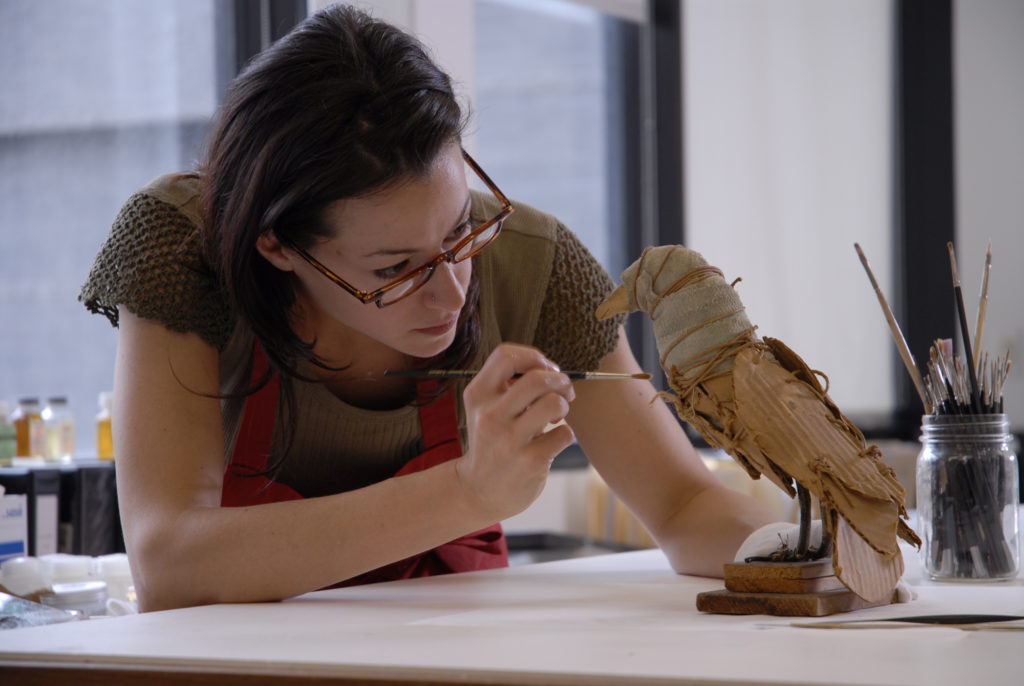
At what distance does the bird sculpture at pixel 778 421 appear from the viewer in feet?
2.68

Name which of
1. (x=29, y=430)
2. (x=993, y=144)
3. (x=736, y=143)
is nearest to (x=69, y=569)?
(x=29, y=430)

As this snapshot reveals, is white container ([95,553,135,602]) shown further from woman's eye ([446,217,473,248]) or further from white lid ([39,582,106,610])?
woman's eye ([446,217,473,248])

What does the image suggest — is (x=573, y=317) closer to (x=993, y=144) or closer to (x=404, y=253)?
(x=404, y=253)

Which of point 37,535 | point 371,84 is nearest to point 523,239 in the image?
point 371,84

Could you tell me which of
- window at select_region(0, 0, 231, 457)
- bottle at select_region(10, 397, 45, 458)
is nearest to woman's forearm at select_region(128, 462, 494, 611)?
bottle at select_region(10, 397, 45, 458)

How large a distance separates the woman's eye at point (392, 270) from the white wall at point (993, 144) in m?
3.13

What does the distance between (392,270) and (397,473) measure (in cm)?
30

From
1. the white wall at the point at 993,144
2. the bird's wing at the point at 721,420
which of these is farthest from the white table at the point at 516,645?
the white wall at the point at 993,144

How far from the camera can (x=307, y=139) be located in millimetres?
992

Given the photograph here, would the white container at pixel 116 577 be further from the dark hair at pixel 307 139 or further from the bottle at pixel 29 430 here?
the bottle at pixel 29 430

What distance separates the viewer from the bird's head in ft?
2.88

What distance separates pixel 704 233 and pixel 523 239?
2.34 m

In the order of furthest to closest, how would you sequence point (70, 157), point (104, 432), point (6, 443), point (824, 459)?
point (70, 157), point (104, 432), point (6, 443), point (824, 459)

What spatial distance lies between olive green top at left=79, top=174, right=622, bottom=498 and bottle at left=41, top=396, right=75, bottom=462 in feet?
3.69
